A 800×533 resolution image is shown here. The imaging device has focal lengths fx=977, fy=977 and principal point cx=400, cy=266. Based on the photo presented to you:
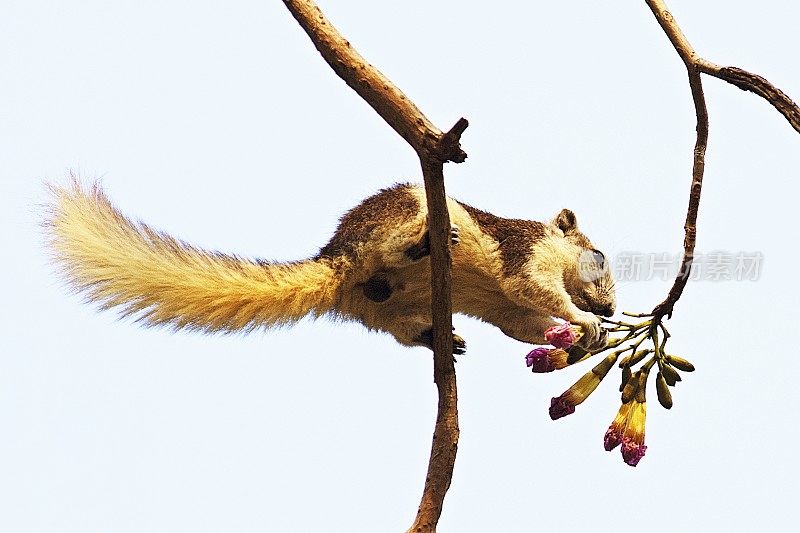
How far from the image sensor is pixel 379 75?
11.1 ft

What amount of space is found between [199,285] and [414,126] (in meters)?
1.27

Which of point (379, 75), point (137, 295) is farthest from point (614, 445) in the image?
point (137, 295)

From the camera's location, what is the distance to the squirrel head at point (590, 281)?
16.1 feet

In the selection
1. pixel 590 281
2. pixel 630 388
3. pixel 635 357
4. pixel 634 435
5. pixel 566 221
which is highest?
pixel 566 221

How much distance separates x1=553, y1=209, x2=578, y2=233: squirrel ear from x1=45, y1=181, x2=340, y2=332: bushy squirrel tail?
54.7 inches

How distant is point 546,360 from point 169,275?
1.56m

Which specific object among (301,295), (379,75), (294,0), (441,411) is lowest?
(441,411)

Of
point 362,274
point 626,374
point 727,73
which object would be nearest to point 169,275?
point 362,274

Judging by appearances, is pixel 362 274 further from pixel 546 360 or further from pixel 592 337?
pixel 592 337

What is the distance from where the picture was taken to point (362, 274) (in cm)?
436

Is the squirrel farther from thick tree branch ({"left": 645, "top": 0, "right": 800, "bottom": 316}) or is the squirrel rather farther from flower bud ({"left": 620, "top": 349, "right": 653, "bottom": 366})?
thick tree branch ({"left": 645, "top": 0, "right": 800, "bottom": 316})

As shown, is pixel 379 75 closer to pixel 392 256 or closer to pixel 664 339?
pixel 392 256

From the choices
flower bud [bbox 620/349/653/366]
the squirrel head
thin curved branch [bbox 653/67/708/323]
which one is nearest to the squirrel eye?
the squirrel head

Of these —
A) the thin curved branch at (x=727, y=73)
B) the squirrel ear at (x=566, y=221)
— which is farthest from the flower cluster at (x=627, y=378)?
the squirrel ear at (x=566, y=221)
